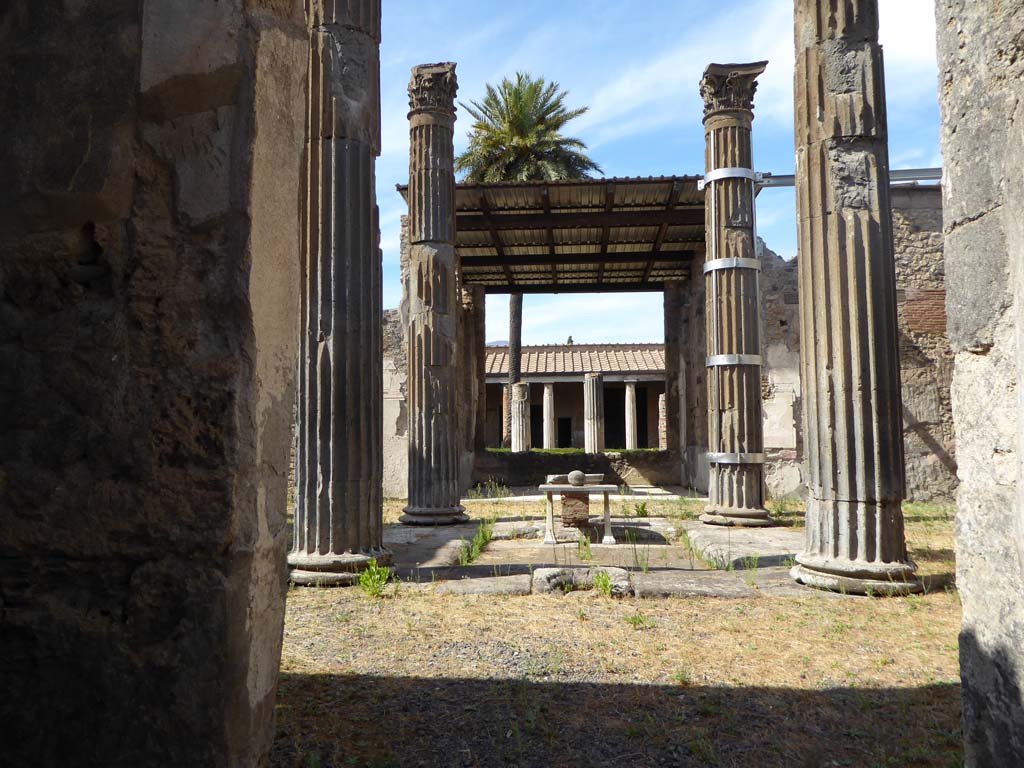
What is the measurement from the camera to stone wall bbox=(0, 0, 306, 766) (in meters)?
1.68

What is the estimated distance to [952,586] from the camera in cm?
570

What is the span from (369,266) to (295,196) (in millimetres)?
4204

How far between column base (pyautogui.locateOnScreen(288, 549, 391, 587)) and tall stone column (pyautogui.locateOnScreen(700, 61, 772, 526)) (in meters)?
5.56

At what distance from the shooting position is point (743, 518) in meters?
9.69

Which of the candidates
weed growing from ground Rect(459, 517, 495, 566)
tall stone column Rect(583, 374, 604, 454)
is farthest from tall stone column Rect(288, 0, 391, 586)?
tall stone column Rect(583, 374, 604, 454)

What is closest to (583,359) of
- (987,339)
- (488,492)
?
(488,492)

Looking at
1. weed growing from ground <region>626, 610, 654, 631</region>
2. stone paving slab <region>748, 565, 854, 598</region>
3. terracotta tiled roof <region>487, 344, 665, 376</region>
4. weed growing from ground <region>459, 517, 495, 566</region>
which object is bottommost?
weed growing from ground <region>626, 610, 654, 631</region>

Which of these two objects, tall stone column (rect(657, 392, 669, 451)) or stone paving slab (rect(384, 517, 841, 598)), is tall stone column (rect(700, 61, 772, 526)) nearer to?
stone paving slab (rect(384, 517, 841, 598))

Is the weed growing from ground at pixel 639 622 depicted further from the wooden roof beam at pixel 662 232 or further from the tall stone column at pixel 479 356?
the tall stone column at pixel 479 356

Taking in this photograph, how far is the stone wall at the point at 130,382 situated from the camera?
168 centimetres

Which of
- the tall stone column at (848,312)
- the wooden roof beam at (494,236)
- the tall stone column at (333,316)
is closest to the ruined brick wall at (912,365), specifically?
the wooden roof beam at (494,236)

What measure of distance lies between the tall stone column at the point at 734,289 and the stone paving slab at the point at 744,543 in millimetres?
619

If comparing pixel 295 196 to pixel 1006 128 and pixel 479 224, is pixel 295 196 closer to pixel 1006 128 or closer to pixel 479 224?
pixel 1006 128

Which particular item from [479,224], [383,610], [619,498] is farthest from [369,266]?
[619,498]
